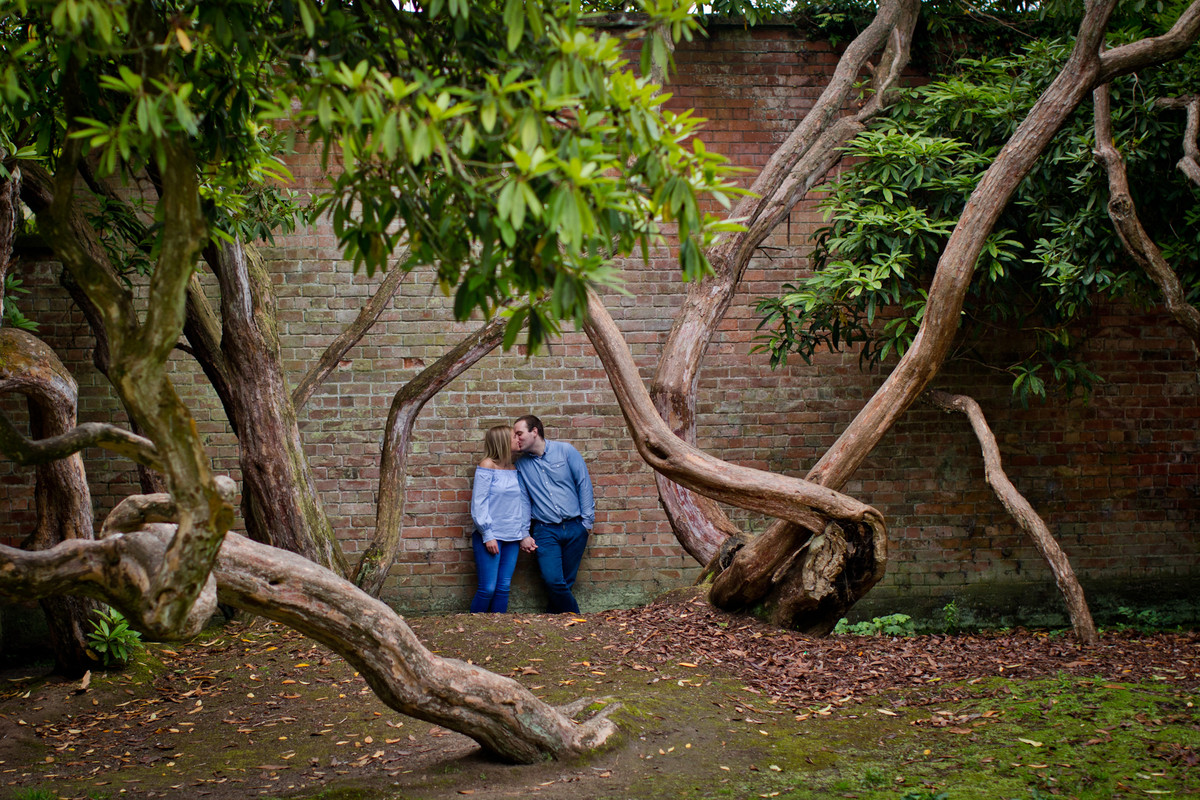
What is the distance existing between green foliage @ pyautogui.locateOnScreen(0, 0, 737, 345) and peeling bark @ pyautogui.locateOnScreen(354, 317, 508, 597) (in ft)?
12.2

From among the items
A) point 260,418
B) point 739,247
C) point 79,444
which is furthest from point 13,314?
point 739,247

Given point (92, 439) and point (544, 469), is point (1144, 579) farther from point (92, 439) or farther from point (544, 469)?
point (92, 439)

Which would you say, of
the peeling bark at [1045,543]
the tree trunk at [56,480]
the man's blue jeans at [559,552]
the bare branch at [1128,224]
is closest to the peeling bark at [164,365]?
the tree trunk at [56,480]

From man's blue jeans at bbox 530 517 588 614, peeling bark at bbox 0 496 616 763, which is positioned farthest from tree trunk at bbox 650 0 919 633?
peeling bark at bbox 0 496 616 763

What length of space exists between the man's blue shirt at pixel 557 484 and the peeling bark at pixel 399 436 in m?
1.03

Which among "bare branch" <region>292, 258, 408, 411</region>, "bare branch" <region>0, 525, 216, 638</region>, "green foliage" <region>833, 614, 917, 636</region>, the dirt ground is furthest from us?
"bare branch" <region>292, 258, 408, 411</region>

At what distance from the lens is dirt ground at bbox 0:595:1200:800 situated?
12.4 feet

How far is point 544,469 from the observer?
7129 millimetres

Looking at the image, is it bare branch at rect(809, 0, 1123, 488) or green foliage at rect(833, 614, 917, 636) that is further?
green foliage at rect(833, 614, 917, 636)

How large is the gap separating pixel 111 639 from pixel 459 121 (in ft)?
15.2

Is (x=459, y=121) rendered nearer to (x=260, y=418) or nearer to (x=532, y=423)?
(x=260, y=418)

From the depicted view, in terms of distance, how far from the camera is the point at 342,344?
6.75 metres

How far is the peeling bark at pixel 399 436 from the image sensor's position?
6.47 metres

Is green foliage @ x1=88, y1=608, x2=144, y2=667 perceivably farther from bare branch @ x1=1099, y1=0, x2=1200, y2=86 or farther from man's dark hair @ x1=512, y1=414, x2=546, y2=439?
bare branch @ x1=1099, y1=0, x2=1200, y2=86
